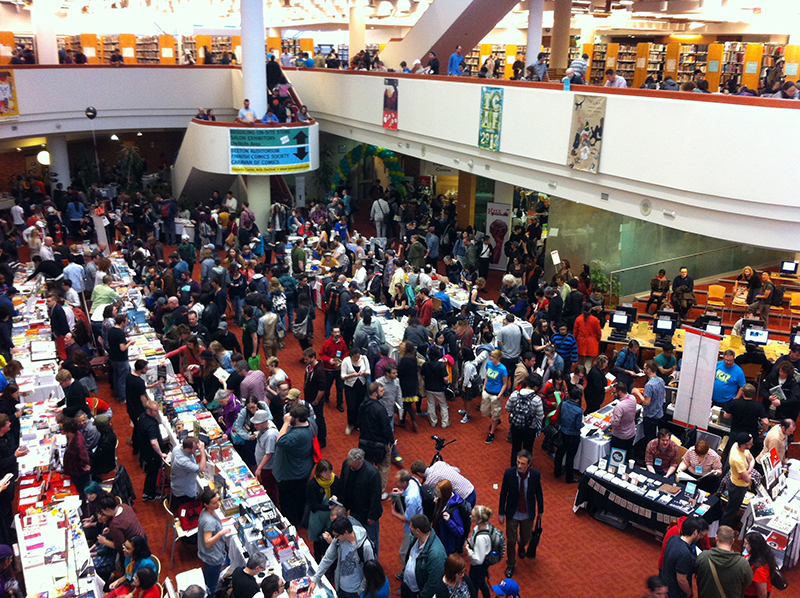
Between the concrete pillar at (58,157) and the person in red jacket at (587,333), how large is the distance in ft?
54.9

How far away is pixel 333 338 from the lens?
968cm

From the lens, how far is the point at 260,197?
62.0 ft

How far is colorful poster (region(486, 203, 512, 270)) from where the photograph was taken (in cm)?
1697

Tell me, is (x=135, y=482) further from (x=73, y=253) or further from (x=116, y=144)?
(x=116, y=144)

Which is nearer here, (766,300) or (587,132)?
(587,132)

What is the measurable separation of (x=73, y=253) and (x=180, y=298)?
3.73 metres

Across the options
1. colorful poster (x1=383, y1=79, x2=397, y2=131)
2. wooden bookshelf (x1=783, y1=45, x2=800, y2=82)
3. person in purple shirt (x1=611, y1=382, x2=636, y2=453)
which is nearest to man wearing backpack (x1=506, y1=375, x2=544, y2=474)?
person in purple shirt (x1=611, y1=382, x2=636, y2=453)

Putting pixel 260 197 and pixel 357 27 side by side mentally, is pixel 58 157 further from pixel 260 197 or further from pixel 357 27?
pixel 357 27

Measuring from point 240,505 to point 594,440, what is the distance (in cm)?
415

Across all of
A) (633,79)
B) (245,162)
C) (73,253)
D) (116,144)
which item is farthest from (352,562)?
(116,144)

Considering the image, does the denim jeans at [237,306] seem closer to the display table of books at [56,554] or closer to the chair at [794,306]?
the display table of books at [56,554]

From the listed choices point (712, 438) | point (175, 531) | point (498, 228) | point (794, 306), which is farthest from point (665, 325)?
point (175, 531)

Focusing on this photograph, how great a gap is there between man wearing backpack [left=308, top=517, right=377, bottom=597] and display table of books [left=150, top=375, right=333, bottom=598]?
17 cm

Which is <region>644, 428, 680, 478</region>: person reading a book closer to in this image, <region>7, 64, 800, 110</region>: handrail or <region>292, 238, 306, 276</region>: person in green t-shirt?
<region>7, 64, 800, 110</region>: handrail
